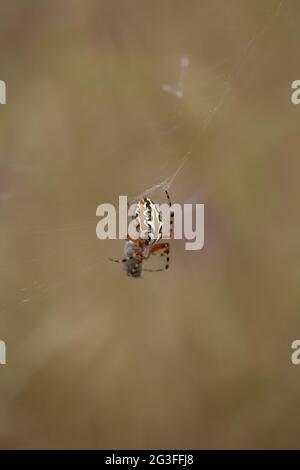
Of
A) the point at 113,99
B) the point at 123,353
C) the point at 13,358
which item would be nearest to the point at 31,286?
the point at 13,358

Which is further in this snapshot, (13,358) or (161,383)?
(161,383)

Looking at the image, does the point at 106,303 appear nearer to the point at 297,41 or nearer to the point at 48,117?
the point at 48,117

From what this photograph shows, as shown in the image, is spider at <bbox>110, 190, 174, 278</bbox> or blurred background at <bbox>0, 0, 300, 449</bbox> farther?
blurred background at <bbox>0, 0, 300, 449</bbox>

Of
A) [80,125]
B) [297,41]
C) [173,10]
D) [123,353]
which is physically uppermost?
[173,10]

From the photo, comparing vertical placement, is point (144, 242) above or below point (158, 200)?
below
